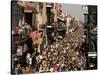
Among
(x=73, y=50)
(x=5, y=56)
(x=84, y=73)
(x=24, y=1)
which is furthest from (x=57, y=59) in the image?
(x=24, y=1)

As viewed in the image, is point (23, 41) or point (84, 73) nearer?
point (23, 41)

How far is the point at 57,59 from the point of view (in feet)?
5.82

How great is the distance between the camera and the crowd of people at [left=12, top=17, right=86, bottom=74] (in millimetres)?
1682

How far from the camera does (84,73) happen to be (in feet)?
6.05

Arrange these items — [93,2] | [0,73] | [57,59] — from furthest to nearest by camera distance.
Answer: [93,2] → [57,59] → [0,73]

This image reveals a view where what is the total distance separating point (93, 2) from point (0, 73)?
40.8 inches

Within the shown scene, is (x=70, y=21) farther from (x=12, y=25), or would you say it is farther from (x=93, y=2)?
(x=12, y=25)

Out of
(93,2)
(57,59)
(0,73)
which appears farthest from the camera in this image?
(93,2)

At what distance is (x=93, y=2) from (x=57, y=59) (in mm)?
626

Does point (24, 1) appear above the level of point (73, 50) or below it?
above

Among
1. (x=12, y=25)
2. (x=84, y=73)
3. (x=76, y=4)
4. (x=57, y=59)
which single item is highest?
(x=76, y=4)

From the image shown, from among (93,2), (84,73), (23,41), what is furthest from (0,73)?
(93,2)

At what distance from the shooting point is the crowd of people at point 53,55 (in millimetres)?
1682

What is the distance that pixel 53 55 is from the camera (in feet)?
5.79
